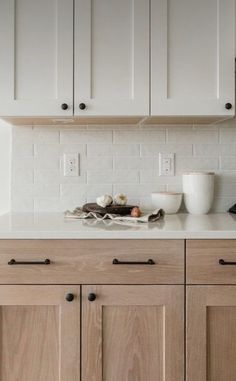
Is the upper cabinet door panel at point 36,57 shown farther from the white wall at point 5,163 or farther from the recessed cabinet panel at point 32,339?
the recessed cabinet panel at point 32,339

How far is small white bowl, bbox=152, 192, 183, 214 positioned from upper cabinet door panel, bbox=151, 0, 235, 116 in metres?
0.45

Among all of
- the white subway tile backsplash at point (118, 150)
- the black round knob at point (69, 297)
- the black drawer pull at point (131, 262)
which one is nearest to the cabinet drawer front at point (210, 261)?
the black drawer pull at point (131, 262)

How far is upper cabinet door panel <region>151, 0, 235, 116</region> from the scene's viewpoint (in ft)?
→ 6.15

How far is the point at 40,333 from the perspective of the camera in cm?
161

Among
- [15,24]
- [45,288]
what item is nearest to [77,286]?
[45,288]

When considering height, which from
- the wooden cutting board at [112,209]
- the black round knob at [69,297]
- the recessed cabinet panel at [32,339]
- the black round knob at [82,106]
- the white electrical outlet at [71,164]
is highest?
the black round knob at [82,106]

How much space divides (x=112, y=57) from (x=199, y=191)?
0.79m

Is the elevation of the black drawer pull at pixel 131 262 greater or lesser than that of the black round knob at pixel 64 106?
lesser

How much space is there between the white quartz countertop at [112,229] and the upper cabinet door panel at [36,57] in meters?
0.51

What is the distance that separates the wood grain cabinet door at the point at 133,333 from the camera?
160cm

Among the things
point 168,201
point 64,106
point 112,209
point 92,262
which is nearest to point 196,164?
point 168,201

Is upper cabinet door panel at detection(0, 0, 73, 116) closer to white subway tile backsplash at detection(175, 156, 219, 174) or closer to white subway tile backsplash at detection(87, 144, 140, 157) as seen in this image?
white subway tile backsplash at detection(87, 144, 140, 157)

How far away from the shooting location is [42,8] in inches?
73.6

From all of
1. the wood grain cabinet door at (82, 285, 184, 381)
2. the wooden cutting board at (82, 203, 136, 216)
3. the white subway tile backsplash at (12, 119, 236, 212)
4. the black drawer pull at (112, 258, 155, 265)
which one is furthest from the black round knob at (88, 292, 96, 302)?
the white subway tile backsplash at (12, 119, 236, 212)
